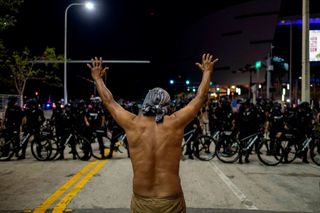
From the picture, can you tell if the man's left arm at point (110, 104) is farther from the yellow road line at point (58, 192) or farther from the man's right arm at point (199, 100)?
the yellow road line at point (58, 192)

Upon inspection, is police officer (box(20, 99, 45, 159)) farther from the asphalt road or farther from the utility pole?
the utility pole

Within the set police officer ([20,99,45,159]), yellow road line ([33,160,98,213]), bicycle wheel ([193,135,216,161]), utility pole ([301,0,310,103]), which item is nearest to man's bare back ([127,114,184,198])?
yellow road line ([33,160,98,213])

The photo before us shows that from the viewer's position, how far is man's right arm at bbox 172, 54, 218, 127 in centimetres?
305

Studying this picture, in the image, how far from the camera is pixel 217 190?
7293 millimetres

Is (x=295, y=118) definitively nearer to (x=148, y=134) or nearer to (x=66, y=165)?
(x=66, y=165)

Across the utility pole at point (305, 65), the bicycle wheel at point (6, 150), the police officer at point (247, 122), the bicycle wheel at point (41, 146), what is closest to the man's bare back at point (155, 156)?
the police officer at point (247, 122)

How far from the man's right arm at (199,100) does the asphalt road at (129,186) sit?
3109 mm

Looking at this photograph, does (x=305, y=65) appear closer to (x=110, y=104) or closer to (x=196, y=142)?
(x=196, y=142)

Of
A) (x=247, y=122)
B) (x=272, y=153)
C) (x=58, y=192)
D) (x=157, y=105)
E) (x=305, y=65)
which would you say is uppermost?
(x=305, y=65)

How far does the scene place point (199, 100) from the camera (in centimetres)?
316

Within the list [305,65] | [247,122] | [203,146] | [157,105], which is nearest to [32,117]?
[203,146]

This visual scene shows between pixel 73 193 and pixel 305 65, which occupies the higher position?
pixel 305 65

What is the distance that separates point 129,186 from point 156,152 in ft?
15.9

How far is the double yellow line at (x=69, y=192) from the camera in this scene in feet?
19.6
